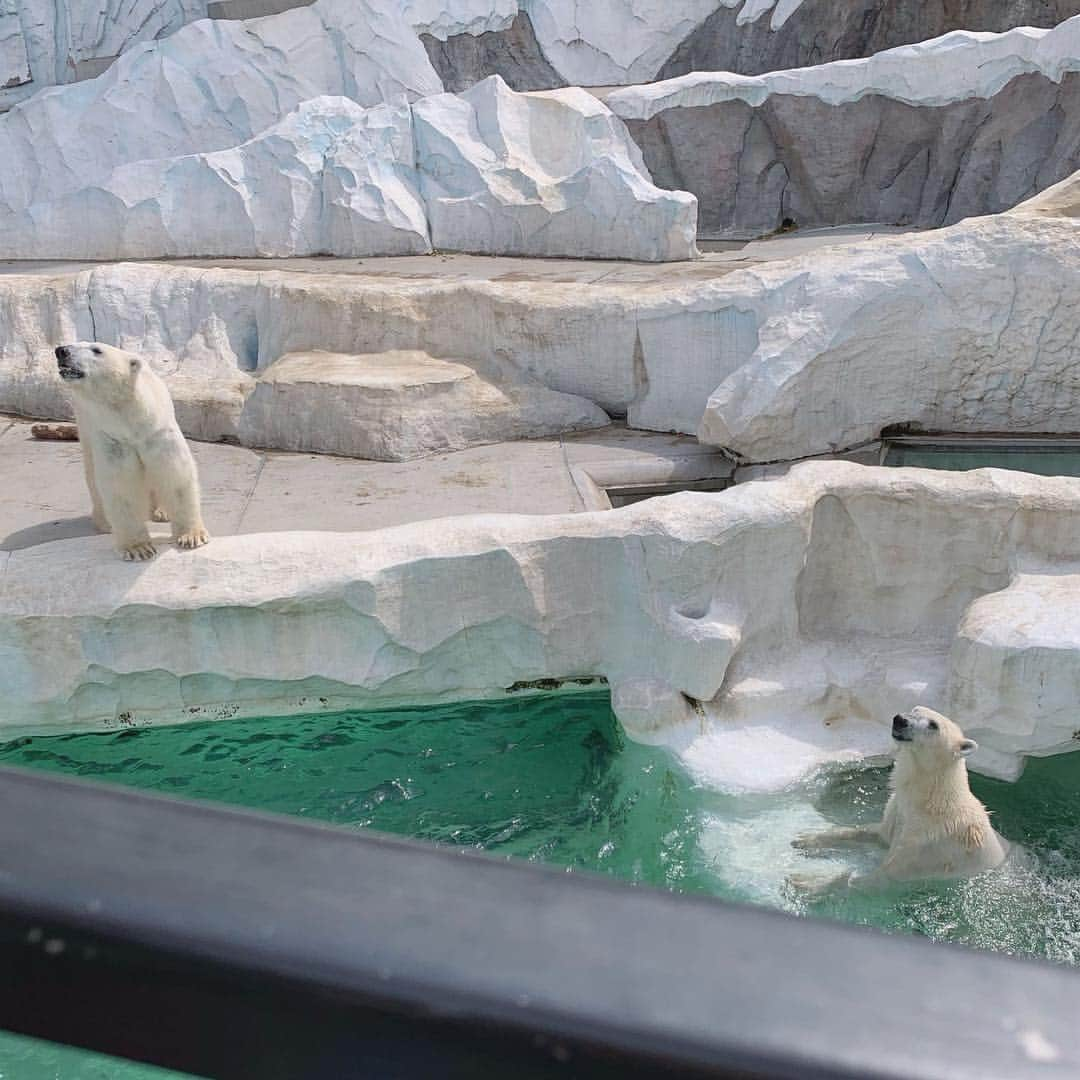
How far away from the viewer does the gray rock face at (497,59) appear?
531 inches

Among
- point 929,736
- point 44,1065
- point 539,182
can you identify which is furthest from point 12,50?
point 929,736

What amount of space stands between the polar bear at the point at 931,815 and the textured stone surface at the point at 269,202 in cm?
721

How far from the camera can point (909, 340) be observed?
6.59m

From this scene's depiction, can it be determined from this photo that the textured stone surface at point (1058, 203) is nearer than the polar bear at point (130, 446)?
No

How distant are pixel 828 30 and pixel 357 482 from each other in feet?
32.7

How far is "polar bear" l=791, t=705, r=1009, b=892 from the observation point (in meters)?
3.64

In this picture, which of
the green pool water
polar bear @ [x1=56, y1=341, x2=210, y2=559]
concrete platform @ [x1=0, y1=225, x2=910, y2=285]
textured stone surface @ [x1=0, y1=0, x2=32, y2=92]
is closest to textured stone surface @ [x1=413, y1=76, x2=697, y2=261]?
concrete platform @ [x1=0, y1=225, x2=910, y2=285]

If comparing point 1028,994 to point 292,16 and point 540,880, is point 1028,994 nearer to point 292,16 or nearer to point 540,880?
point 540,880

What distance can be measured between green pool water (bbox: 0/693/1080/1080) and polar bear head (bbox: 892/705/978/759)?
484 mm

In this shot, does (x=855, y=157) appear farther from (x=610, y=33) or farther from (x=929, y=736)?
(x=929, y=736)

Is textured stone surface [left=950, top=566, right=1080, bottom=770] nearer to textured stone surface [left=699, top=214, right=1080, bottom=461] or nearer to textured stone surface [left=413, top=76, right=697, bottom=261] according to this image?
textured stone surface [left=699, top=214, right=1080, bottom=461]

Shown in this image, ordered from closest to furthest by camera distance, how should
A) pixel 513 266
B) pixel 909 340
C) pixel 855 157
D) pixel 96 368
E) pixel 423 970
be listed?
pixel 423 970 → pixel 96 368 → pixel 909 340 → pixel 513 266 → pixel 855 157

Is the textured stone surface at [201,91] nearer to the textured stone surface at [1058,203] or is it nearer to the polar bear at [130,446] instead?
the textured stone surface at [1058,203]

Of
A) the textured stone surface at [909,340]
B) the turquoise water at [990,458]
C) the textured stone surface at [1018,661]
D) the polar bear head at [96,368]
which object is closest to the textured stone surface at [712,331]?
the textured stone surface at [909,340]
